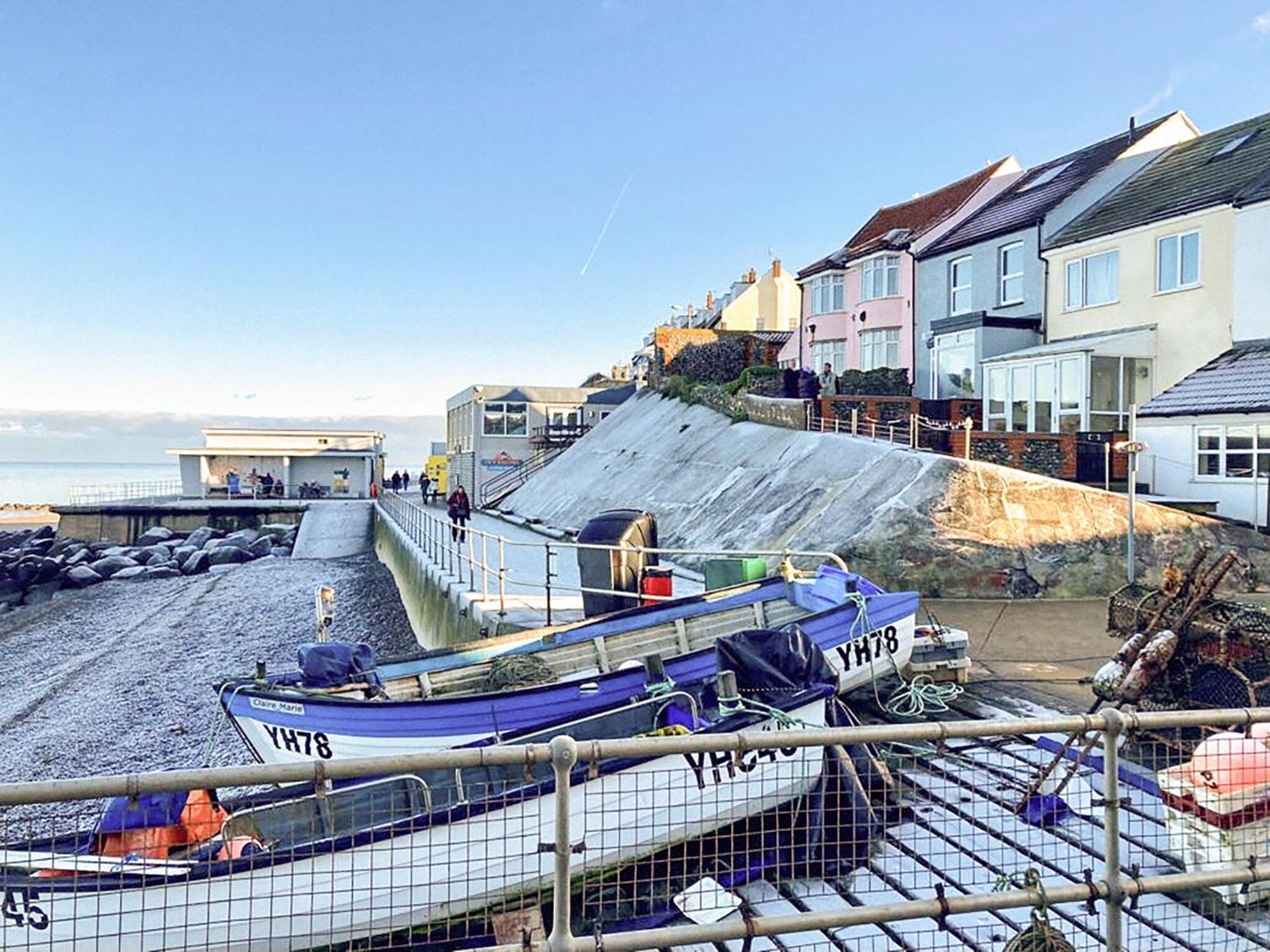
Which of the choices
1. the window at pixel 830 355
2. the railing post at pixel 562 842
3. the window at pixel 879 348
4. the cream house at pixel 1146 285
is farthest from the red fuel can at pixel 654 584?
the window at pixel 830 355

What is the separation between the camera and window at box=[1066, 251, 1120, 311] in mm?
21094

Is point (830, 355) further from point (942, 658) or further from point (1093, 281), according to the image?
point (942, 658)

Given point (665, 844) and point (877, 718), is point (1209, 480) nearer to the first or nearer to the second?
point (877, 718)

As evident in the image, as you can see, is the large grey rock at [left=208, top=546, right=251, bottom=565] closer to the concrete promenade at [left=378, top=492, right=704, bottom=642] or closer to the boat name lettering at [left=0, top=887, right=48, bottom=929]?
the concrete promenade at [left=378, top=492, right=704, bottom=642]

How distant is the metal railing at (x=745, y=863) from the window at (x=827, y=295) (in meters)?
26.6

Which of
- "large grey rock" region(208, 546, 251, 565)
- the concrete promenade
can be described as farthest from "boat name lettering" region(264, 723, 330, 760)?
"large grey rock" region(208, 546, 251, 565)

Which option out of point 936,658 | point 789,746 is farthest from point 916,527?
point 789,746

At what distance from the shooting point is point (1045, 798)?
18.9 feet

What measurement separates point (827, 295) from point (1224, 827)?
29195 mm

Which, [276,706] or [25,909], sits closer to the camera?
[25,909]

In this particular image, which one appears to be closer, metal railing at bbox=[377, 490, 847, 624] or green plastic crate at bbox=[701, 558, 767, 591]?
metal railing at bbox=[377, 490, 847, 624]

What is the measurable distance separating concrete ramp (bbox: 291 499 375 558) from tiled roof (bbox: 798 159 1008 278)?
20.7 m

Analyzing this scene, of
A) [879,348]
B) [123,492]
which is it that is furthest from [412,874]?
[123,492]

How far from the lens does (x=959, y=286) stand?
2673 centimetres
